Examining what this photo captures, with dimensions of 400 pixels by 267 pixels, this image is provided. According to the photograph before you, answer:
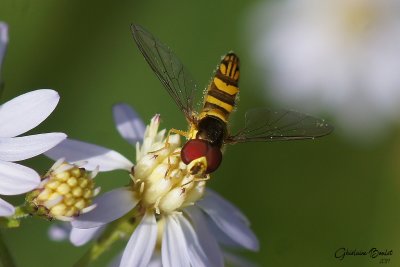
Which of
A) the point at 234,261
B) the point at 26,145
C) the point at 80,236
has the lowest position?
the point at 234,261

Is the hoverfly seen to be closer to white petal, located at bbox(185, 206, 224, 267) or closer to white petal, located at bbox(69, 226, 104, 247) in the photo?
white petal, located at bbox(185, 206, 224, 267)

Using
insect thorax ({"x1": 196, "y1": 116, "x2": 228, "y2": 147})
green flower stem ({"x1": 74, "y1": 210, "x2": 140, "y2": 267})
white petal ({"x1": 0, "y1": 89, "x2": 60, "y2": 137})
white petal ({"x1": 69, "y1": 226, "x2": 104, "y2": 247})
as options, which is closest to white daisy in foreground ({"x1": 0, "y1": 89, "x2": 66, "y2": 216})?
white petal ({"x1": 0, "y1": 89, "x2": 60, "y2": 137})

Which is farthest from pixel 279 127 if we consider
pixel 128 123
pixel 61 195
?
pixel 61 195

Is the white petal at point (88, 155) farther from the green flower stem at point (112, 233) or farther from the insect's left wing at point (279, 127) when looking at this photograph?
the insect's left wing at point (279, 127)

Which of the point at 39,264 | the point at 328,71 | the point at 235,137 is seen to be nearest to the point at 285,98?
the point at 328,71

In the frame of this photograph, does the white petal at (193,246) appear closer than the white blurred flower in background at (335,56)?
Yes

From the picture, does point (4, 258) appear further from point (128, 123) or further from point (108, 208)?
point (128, 123)

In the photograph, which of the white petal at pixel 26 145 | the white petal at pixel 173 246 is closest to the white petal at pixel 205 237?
the white petal at pixel 173 246
